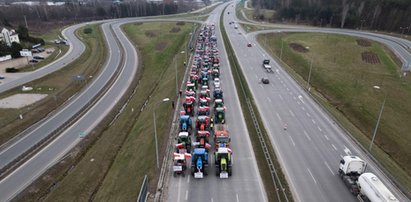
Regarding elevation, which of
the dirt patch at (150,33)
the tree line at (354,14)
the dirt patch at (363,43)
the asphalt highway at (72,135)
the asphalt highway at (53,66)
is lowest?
the asphalt highway at (72,135)

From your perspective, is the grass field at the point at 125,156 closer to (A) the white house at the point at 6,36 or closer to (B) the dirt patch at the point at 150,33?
(B) the dirt patch at the point at 150,33

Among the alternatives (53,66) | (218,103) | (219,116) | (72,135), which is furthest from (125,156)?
(53,66)

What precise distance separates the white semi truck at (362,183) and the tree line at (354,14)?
119 m

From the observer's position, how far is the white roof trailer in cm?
2613

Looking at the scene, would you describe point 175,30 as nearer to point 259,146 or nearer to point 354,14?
point 354,14

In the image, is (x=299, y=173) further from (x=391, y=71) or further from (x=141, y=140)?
(x=391, y=71)

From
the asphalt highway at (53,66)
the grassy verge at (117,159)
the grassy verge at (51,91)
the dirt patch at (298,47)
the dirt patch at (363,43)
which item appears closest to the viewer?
the grassy verge at (117,159)

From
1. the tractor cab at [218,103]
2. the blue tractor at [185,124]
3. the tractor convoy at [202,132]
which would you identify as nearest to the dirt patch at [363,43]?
the tractor convoy at [202,132]

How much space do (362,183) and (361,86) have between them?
151ft

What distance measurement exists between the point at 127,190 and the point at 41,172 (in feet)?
54.2

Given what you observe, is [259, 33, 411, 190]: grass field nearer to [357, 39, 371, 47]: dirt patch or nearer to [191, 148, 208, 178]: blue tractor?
[357, 39, 371, 47]: dirt patch

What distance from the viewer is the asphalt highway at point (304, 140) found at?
1272 inches

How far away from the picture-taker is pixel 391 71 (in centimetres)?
7969

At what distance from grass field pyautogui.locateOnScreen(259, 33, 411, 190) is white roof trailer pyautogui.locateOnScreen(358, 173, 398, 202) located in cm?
838
